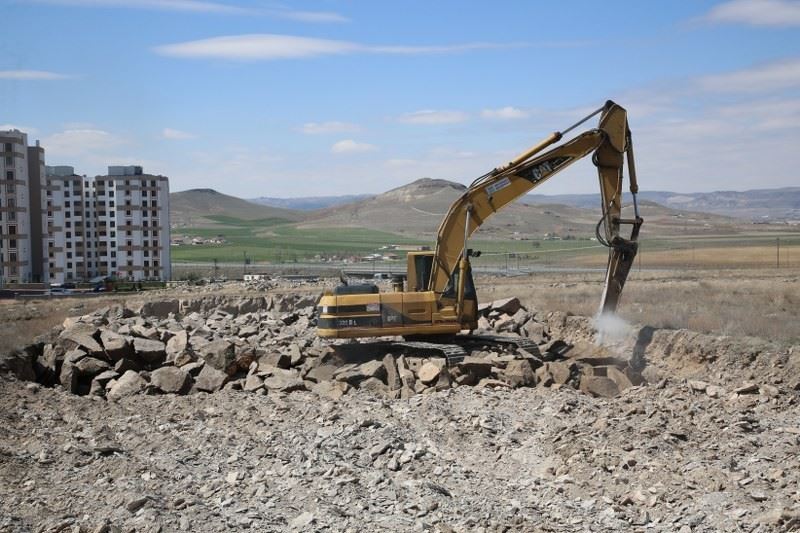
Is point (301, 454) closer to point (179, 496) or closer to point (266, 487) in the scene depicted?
point (266, 487)

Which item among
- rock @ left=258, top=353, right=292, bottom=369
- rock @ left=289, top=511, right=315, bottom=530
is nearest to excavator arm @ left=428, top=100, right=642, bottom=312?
rock @ left=258, top=353, right=292, bottom=369

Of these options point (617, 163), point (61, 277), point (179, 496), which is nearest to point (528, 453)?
point (179, 496)

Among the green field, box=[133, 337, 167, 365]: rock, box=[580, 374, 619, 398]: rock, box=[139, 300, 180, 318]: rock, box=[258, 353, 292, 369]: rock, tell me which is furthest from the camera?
the green field

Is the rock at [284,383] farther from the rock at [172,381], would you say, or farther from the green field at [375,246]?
the green field at [375,246]

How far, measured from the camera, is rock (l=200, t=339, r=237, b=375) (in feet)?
69.8

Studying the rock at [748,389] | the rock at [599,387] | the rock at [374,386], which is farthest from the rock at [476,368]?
the rock at [748,389]

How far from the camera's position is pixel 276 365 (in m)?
21.7

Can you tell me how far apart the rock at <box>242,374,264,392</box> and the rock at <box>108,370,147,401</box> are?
2.32 meters

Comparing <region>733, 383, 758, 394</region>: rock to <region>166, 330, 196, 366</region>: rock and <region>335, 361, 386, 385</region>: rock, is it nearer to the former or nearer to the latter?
<region>335, 361, 386, 385</region>: rock

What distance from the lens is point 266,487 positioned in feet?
43.5

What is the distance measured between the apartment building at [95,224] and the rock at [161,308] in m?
30.3

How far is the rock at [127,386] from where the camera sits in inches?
781

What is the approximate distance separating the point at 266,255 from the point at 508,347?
8547 centimetres

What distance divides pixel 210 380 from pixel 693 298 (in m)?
17.9
